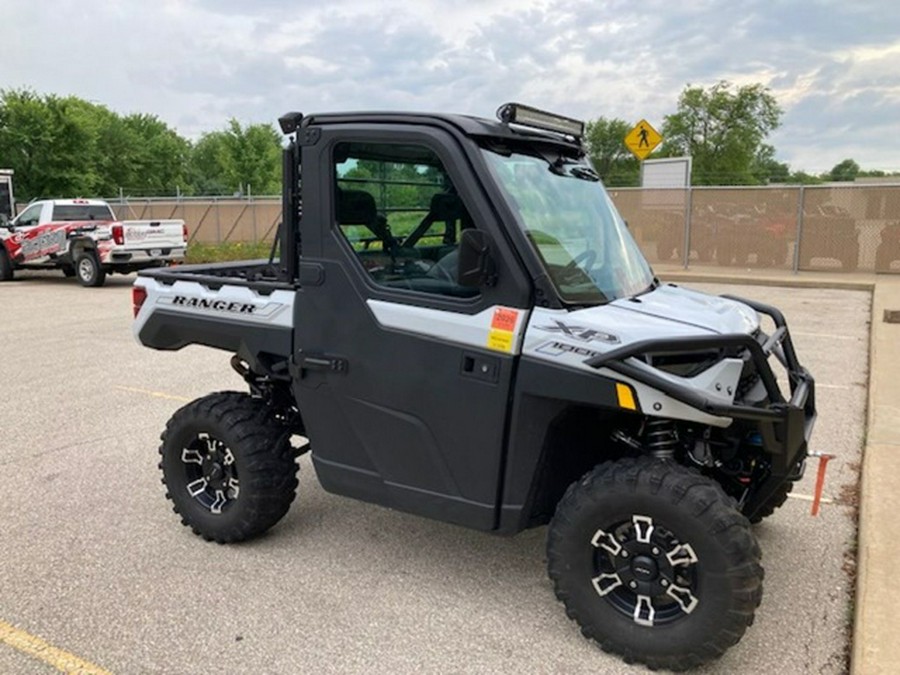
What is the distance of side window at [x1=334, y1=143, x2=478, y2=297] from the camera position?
3307 mm

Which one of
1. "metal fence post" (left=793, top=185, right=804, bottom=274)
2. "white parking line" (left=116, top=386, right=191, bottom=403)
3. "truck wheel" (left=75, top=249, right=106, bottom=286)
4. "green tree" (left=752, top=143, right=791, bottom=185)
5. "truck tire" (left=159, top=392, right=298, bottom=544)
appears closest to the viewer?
"truck tire" (left=159, top=392, right=298, bottom=544)

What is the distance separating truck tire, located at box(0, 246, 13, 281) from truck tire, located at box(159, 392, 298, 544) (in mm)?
16938

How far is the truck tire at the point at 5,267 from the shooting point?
59.7 ft

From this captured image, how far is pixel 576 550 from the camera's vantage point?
3047mm

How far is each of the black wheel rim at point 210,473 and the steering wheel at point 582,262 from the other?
2.07 metres

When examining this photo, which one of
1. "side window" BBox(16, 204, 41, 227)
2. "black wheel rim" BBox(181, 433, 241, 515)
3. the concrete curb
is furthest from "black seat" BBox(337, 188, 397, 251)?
"side window" BBox(16, 204, 41, 227)

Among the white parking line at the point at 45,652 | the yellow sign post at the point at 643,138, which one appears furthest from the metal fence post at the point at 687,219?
the white parking line at the point at 45,652

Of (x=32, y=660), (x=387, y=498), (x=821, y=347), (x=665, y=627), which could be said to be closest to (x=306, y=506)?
(x=387, y=498)

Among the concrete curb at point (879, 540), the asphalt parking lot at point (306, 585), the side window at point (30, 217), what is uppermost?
the side window at point (30, 217)

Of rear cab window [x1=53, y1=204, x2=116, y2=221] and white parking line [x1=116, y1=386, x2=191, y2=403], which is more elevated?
rear cab window [x1=53, y1=204, x2=116, y2=221]

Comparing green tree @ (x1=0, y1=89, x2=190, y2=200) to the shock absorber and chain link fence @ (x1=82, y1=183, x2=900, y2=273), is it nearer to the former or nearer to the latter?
chain link fence @ (x1=82, y1=183, x2=900, y2=273)

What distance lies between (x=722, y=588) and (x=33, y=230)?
1837cm

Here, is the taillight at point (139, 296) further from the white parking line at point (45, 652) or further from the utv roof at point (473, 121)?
the white parking line at point (45, 652)

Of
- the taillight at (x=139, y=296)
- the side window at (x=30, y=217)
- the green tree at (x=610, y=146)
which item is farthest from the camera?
the green tree at (x=610, y=146)
